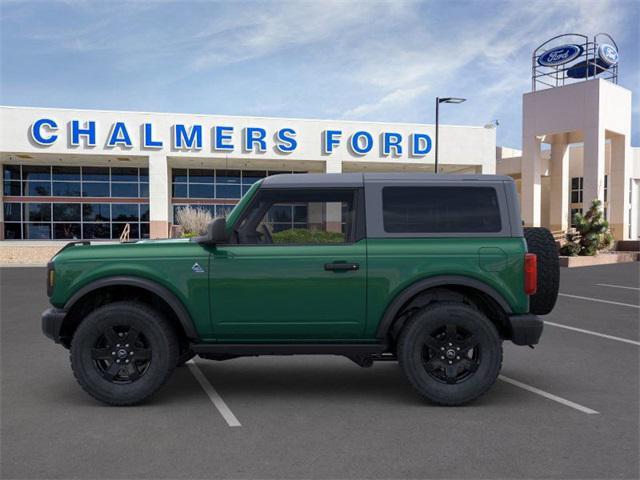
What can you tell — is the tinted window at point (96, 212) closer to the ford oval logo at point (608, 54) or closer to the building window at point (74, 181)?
the building window at point (74, 181)

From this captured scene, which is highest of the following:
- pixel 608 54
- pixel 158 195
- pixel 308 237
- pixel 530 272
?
pixel 608 54

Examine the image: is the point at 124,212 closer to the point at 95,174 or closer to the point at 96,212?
the point at 96,212

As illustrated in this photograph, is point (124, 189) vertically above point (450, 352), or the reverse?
point (124, 189)

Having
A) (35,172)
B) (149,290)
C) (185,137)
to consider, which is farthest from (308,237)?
(35,172)

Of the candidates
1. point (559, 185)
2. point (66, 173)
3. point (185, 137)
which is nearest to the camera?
point (185, 137)

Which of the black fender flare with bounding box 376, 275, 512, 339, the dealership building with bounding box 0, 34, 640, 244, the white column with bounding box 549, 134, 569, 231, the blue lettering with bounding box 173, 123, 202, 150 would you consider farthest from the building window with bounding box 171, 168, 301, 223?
the black fender flare with bounding box 376, 275, 512, 339

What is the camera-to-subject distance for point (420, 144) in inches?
1324

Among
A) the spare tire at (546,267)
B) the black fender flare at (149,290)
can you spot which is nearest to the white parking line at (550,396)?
the spare tire at (546,267)

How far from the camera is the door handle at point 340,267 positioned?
4910 mm

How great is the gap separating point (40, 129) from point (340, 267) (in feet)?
95.0

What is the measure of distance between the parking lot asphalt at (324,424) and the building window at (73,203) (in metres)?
28.2

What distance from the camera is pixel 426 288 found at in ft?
16.2

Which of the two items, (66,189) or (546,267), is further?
(66,189)

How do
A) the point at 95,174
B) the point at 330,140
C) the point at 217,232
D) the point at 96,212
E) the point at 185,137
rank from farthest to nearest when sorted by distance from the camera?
the point at 95,174 → the point at 96,212 → the point at 330,140 → the point at 185,137 → the point at 217,232
